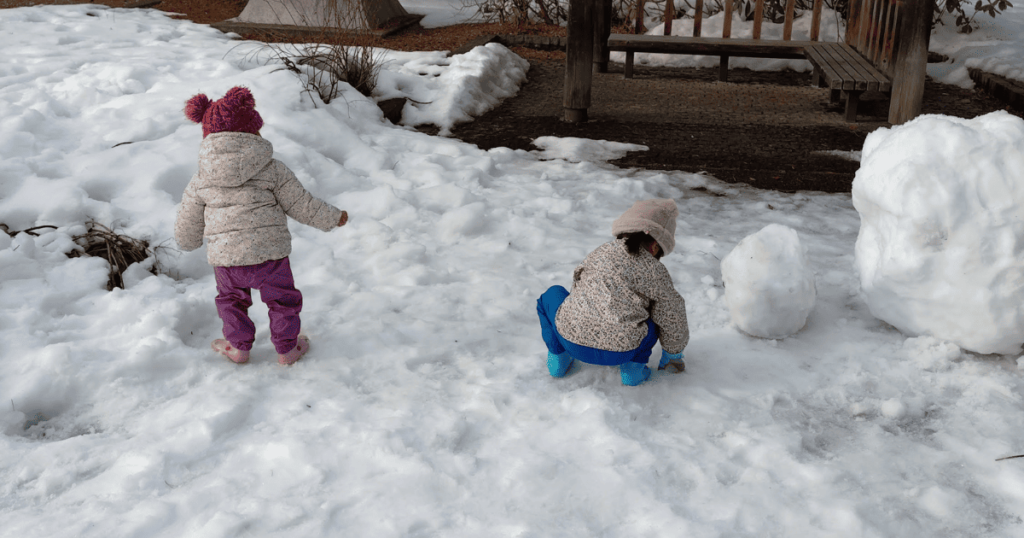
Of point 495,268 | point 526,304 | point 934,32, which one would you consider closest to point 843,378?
point 526,304

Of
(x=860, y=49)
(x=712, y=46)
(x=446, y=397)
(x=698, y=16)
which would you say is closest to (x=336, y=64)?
(x=712, y=46)

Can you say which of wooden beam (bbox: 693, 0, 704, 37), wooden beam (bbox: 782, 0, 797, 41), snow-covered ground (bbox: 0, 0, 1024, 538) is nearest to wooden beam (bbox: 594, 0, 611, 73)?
wooden beam (bbox: 693, 0, 704, 37)

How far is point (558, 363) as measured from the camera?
9.16ft

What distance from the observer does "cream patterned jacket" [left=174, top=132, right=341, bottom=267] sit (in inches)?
105

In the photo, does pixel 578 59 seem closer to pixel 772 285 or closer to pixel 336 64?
pixel 336 64

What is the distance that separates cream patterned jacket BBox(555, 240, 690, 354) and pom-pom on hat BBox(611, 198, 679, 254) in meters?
0.08

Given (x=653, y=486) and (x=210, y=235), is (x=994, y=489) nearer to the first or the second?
(x=653, y=486)

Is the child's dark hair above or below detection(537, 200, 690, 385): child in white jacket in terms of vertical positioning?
above

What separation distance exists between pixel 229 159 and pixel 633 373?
1.55m

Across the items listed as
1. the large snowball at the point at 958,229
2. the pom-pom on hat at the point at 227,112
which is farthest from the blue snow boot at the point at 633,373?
the pom-pom on hat at the point at 227,112

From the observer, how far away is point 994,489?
88.0 inches

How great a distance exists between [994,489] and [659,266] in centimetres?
115

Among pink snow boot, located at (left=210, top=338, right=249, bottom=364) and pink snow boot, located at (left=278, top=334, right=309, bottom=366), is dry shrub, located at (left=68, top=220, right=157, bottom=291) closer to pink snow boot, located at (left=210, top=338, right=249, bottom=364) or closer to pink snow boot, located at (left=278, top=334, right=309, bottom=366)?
pink snow boot, located at (left=210, top=338, right=249, bottom=364)

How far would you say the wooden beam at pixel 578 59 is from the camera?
5.95 meters
